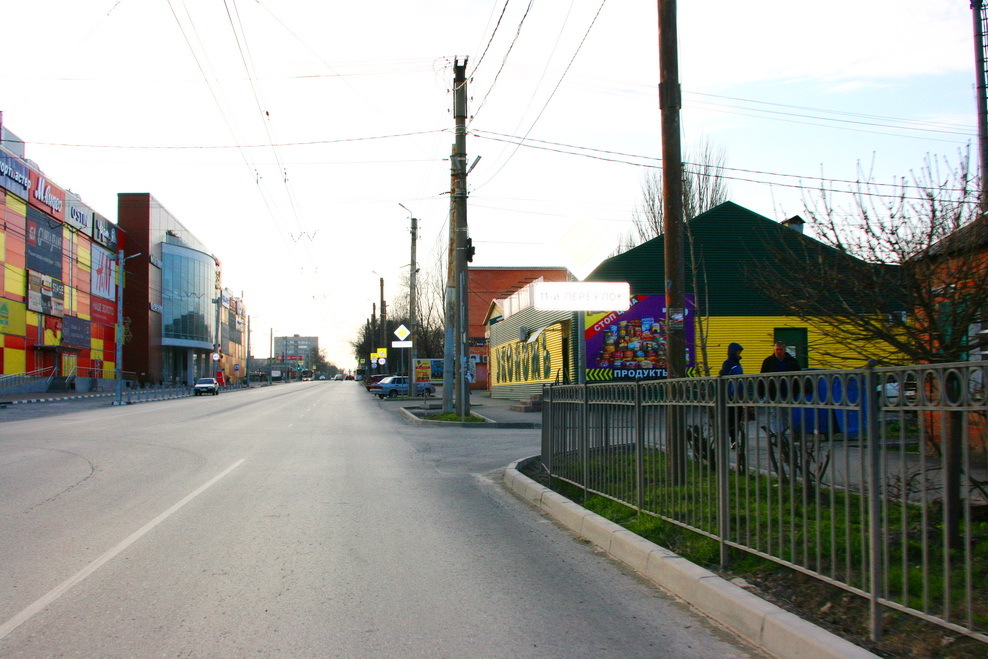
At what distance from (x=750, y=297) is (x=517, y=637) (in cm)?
2869

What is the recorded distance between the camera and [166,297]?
271ft

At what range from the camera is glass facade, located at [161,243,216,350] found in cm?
8256

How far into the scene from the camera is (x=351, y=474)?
38.9 ft

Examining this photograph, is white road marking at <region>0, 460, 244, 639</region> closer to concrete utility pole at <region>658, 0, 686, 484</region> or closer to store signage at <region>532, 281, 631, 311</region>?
store signage at <region>532, 281, 631, 311</region>

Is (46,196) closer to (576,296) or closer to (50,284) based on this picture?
(50,284)

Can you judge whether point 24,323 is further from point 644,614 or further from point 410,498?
point 644,614

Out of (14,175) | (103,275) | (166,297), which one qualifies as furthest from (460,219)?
(166,297)

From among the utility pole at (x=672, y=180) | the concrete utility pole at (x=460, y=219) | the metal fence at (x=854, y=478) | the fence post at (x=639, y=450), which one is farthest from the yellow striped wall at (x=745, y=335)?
the metal fence at (x=854, y=478)

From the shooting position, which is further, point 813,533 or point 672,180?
point 672,180

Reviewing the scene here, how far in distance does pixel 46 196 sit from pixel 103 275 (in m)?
12.8

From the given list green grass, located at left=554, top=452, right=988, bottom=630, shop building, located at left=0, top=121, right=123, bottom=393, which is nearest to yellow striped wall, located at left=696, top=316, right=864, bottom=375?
green grass, located at left=554, top=452, right=988, bottom=630

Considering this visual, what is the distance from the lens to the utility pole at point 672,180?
888cm

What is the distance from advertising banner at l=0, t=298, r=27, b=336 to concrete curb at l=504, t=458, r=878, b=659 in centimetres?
5040

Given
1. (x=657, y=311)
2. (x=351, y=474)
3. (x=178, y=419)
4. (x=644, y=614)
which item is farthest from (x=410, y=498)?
(x=657, y=311)
